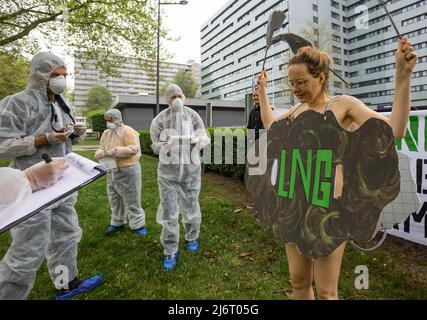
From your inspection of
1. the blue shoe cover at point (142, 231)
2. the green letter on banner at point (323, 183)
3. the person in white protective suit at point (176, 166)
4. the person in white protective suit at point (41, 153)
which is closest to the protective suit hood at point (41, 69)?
the person in white protective suit at point (41, 153)

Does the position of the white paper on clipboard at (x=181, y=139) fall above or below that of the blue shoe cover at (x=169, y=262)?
above

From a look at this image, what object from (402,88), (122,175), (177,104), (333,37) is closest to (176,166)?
(177,104)

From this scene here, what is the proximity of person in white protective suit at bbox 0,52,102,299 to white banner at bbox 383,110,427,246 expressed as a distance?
11.9 ft

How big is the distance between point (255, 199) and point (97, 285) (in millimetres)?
2171

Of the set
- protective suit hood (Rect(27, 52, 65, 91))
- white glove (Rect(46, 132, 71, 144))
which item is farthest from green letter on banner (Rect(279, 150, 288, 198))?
protective suit hood (Rect(27, 52, 65, 91))

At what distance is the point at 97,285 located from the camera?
2.85m

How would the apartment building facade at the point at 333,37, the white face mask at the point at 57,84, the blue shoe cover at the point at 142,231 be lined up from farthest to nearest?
the apartment building facade at the point at 333,37 < the blue shoe cover at the point at 142,231 < the white face mask at the point at 57,84

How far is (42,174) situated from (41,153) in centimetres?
→ 73

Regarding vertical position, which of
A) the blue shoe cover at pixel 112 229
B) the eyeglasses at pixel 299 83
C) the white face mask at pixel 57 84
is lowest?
the blue shoe cover at pixel 112 229

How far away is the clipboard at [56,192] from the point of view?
1.36 m

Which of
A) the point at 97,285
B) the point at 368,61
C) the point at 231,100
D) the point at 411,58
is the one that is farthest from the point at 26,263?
the point at 231,100

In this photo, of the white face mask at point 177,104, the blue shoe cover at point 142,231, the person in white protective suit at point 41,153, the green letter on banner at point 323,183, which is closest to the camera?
the green letter on banner at point 323,183

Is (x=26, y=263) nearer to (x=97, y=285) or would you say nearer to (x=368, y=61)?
(x=97, y=285)

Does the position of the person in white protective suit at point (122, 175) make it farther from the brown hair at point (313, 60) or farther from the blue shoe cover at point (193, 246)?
the brown hair at point (313, 60)
